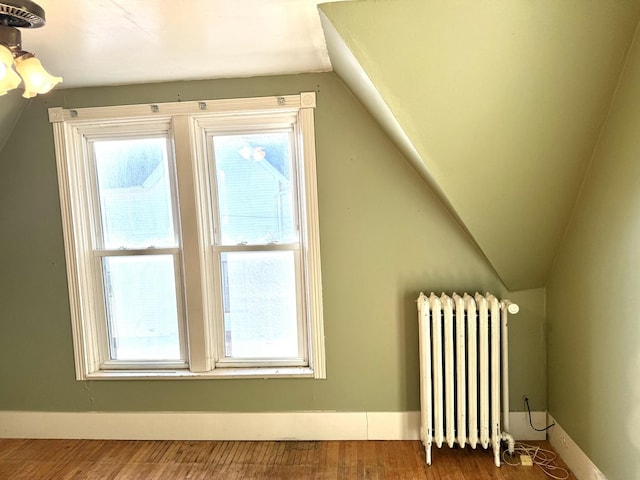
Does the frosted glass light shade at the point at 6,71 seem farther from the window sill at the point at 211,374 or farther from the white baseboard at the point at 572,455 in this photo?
the white baseboard at the point at 572,455

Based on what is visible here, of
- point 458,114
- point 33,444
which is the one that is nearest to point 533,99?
point 458,114

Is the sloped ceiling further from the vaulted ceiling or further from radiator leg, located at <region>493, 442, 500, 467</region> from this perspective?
radiator leg, located at <region>493, 442, 500, 467</region>

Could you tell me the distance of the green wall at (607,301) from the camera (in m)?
1.71

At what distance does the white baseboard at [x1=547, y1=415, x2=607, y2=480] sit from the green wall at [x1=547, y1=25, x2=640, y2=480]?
0.14 feet

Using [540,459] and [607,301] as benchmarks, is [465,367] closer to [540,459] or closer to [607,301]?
[540,459]

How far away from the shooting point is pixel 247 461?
249cm

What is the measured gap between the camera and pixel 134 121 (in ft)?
8.70

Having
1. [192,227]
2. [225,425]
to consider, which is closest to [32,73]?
[192,227]

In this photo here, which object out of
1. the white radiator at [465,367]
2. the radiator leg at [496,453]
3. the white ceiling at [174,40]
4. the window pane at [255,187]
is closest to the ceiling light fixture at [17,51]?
the white ceiling at [174,40]

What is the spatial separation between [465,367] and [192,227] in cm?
178

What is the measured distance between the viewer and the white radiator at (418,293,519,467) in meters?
2.33

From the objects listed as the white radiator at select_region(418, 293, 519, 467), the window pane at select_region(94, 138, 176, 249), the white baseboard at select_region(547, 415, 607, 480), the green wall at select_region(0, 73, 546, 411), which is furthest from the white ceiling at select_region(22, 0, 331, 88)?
the white baseboard at select_region(547, 415, 607, 480)

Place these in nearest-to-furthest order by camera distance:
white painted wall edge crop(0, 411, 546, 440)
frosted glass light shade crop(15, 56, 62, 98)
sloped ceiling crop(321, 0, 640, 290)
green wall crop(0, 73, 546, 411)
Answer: frosted glass light shade crop(15, 56, 62, 98) → sloped ceiling crop(321, 0, 640, 290) → green wall crop(0, 73, 546, 411) → white painted wall edge crop(0, 411, 546, 440)

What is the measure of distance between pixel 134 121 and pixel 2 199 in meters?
0.98
